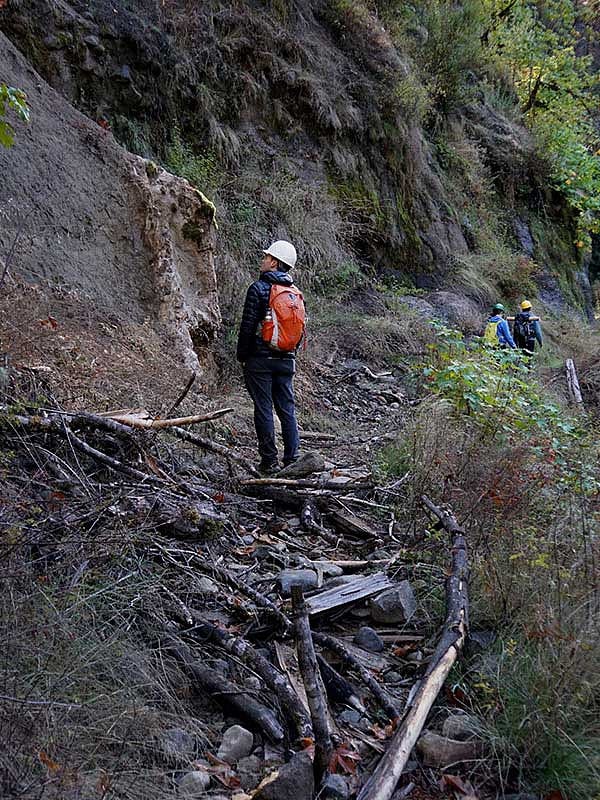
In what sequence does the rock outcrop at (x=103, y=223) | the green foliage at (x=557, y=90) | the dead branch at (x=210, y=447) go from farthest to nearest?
1. the green foliage at (x=557, y=90)
2. the rock outcrop at (x=103, y=223)
3. the dead branch at (x=210, y=447)

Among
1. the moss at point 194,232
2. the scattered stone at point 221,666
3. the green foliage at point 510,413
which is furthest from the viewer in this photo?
the moss at point 194,232

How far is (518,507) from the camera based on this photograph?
4258 millimetres

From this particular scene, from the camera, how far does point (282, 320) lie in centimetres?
569

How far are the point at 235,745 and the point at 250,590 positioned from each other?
903 millimetres

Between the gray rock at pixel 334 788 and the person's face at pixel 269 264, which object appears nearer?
the gray rock at pixel 334 788

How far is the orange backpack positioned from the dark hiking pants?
20 cm

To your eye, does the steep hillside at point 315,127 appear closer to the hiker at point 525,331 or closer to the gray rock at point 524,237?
the gray rock at point 524,237

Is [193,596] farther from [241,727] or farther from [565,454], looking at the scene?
[565,454]

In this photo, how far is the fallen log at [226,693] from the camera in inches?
100.0

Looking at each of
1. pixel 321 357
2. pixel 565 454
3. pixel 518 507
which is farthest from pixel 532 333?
pixel 518 507

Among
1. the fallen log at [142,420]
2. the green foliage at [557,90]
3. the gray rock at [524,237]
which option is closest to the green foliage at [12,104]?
the fallen log at [142,420]

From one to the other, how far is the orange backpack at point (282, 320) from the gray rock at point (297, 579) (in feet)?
7.95

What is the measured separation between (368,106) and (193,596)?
1284cm

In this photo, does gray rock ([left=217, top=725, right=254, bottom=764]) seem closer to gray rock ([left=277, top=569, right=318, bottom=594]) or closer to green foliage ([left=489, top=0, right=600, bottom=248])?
gray rock ([left=277, top=569, right=318, bottom=594])
